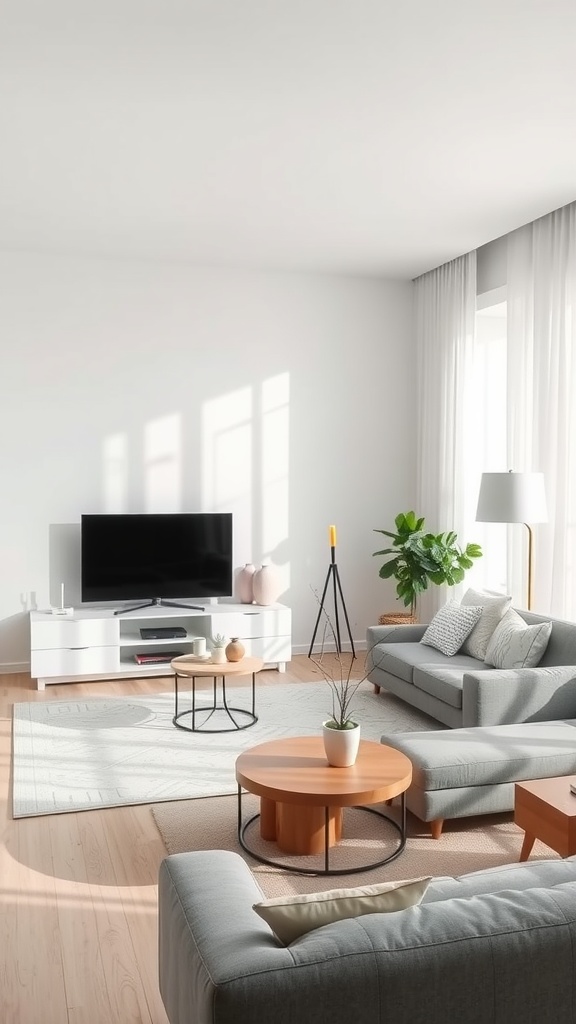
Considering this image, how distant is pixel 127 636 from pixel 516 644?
2.99m

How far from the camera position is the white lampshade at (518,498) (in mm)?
4984

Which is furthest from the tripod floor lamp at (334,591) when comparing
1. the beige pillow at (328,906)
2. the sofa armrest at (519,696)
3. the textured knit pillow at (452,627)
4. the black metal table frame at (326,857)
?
the beige pillow at (328,906)

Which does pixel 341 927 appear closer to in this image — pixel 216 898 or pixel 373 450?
pixel 216 898

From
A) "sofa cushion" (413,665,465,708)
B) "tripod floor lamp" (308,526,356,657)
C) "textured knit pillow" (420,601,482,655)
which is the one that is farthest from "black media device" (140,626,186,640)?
"sofa cushion" (413,665,465,708)

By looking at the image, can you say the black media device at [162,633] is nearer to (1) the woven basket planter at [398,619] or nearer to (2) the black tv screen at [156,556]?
(2) the black tv screen at [156,556]

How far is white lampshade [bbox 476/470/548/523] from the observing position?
4.98 metres

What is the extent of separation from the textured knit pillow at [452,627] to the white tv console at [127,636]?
1.39 m

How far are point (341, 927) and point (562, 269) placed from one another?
4.67m

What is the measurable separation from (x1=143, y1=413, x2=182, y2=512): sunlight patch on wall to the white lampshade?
2.75 metres

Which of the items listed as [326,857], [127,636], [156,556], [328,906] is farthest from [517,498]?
[328,906]

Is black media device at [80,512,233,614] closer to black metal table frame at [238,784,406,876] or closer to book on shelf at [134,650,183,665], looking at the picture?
book on shelf at [134,650,183,665]

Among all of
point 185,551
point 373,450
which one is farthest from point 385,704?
point 373,450

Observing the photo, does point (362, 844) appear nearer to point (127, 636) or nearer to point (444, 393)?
point (127, 636)

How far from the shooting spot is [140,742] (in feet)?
16.2
